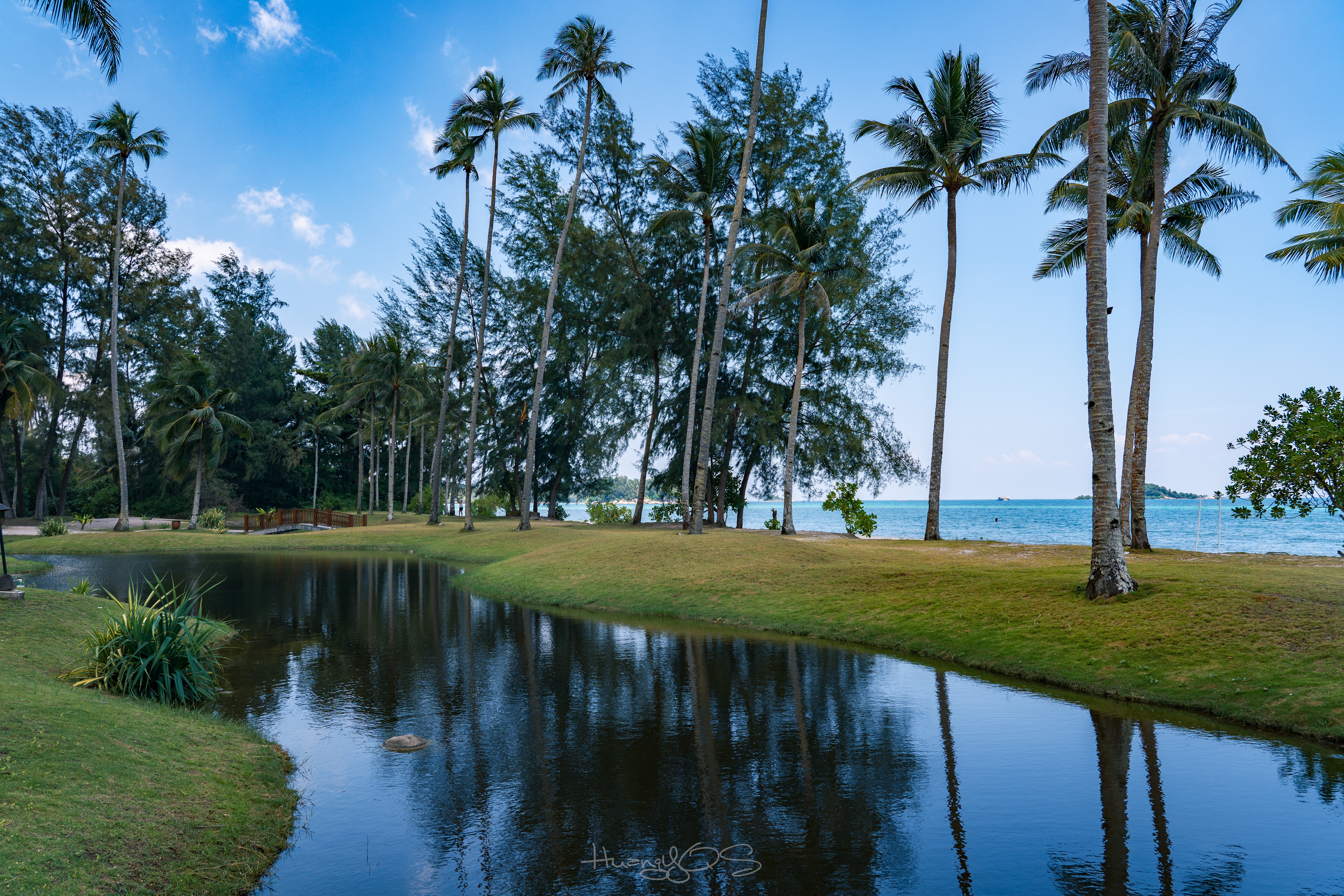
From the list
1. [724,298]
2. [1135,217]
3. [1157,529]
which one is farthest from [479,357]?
[1157,529]

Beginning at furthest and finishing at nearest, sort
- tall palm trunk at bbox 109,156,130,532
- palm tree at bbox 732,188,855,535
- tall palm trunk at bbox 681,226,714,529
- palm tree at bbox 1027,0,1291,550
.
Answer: tall palm trunk at bbox 109,156,130,532
tall palm trunk at bbox 681,226,714,529
palm tree at bbox 732,188,855,535
palm tree at bbox 1027,0,1291,550

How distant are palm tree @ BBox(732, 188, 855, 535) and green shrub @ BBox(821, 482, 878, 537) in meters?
2.78

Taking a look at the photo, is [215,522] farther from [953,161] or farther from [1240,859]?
[1240,859]

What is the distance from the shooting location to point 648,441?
3838 centimetres

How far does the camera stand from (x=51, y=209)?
149 feet

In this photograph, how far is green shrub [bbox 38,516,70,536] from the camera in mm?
35594

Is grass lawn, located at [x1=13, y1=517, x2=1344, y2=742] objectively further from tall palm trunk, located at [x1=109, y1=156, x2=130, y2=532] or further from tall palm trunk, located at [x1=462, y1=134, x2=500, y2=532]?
tall palm trunk, located at [x1=109, y1=156, x2=130, y2=532]

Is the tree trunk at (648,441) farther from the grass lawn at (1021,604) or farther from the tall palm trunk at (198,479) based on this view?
the tall palm trunk at (198,479)

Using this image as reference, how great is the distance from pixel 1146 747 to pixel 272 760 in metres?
8.97

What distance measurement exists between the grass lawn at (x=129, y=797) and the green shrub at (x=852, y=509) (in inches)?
1096

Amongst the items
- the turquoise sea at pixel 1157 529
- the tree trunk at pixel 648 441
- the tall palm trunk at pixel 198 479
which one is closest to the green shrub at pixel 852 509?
the turquoise sea at pixel 1157 529

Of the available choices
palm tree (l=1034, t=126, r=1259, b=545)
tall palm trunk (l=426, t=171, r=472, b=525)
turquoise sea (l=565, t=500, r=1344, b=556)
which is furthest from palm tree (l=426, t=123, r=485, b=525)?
palm tree (l=1034, t=126, r=1259, b=545)

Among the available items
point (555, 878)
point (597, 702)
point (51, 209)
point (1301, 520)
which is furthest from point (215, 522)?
point (1301, 520)

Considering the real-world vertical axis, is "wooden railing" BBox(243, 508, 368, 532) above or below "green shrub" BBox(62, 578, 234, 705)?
below
